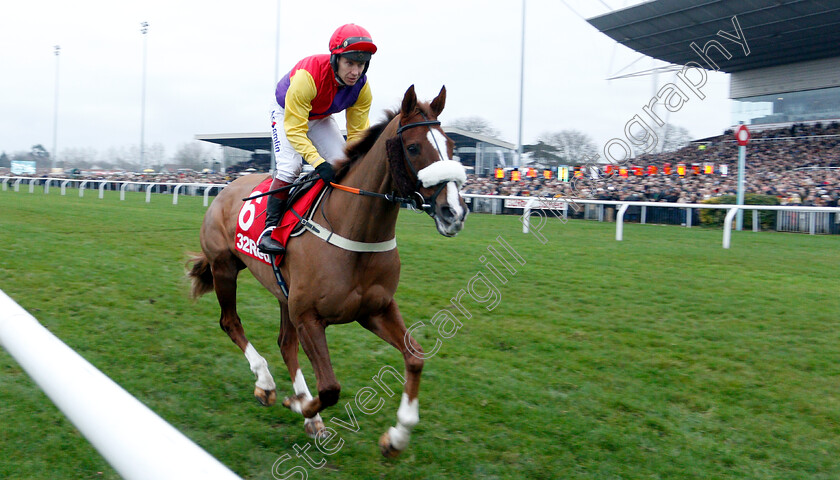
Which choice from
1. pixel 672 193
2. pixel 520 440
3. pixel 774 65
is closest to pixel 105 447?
pixel 520 440

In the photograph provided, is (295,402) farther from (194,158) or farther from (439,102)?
(194,158)

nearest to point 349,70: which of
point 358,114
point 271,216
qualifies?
point 358,114

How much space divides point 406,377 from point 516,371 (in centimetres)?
130

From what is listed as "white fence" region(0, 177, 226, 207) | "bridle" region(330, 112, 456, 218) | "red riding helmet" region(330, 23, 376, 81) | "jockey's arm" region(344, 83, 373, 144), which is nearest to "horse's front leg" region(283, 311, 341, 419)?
"bridle" region(330, 112, 456, 218)

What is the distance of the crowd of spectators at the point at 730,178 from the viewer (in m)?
16.7

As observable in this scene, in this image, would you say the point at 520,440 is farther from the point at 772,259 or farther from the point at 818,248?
the point at 818,248

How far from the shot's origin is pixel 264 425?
3.28m

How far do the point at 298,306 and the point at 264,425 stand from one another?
2.45 feet

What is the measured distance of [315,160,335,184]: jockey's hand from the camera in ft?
10.2

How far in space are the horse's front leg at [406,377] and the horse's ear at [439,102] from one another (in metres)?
0.97

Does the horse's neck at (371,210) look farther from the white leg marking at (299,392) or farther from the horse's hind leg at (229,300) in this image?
Result: the horse's hind leg at (229,300)

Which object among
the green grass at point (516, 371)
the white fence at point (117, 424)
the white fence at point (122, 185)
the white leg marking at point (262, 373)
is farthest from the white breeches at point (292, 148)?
the white fence at point (122, 185)

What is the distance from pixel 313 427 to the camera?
10.5 feet

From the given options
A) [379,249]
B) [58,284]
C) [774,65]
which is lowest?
[58,284]
